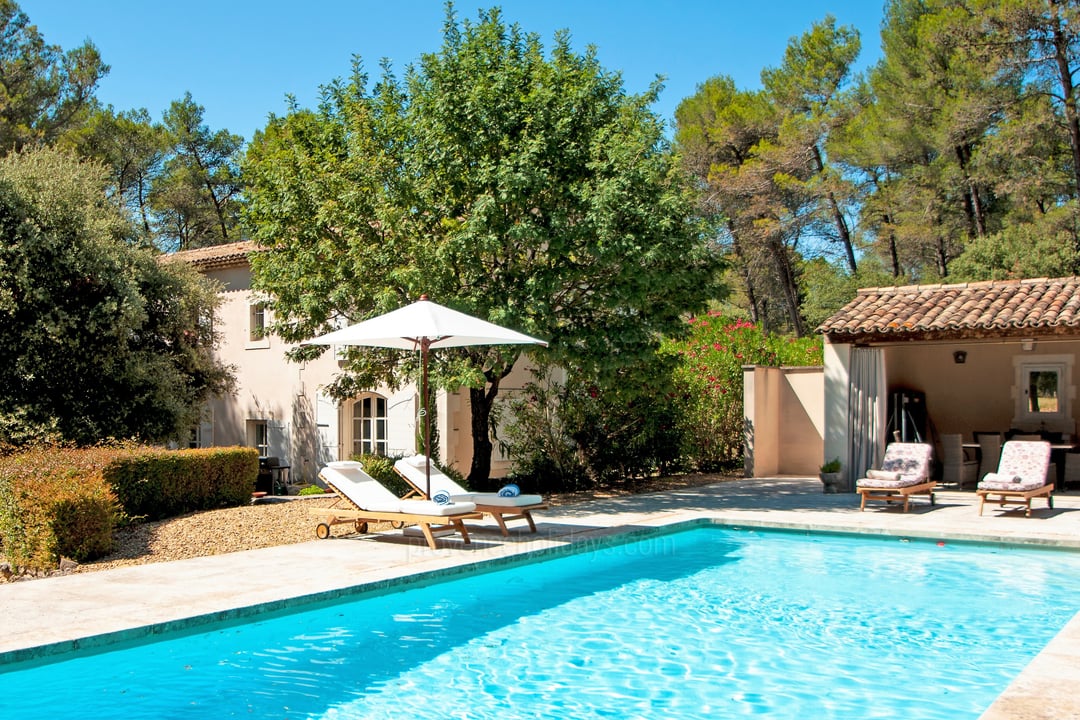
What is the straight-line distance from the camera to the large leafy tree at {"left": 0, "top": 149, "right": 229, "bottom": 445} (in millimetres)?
15422

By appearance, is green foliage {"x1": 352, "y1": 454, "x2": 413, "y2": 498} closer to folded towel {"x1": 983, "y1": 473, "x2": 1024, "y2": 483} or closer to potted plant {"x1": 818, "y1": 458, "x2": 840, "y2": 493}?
potted plant {"x1": 818, "y1": 458, "x2": 840, "y2": 493}

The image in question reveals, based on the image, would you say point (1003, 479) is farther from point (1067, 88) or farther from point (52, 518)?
point (1067, 88)

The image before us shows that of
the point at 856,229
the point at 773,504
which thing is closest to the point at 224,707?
the point at 773,504

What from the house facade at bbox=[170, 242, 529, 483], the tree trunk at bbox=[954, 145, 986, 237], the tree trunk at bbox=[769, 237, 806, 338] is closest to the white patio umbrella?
the house facade at bbox=[170, 242, 529, 483]

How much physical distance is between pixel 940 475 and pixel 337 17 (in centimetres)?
1504

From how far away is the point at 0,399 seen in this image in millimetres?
15586

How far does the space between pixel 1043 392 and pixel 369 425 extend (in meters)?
14.2

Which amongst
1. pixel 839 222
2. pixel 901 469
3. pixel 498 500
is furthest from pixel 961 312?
pixel 839 222

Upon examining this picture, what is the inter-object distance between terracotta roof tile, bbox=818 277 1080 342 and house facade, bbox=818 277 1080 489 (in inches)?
0.7

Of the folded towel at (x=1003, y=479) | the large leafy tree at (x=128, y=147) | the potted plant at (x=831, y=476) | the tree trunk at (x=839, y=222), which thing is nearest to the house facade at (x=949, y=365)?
the potted plant at (x=831, y=476)

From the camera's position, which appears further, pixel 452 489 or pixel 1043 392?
pixel 1043 392

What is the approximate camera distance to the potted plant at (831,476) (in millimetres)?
16047

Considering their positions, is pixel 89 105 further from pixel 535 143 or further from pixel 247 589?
pixel 247 589

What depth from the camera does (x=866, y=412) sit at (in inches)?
634
